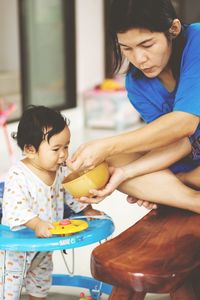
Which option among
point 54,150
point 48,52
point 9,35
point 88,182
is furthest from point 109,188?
point 48,52

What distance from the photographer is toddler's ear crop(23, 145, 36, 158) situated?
72.4 inches

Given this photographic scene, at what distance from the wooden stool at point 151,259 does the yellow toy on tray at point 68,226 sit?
0.49 ft

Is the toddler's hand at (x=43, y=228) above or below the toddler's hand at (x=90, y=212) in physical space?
above

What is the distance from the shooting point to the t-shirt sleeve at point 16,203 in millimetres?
1728

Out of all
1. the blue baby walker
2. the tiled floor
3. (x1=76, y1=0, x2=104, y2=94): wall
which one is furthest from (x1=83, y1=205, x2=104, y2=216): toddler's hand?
(x1=76, y1=0, x2=104, y2=94): wall

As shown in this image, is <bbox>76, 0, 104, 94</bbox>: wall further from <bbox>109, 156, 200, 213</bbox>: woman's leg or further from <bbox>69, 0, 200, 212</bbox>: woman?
<bbox>109, 156, 200, 213</bbox>: woman's leg

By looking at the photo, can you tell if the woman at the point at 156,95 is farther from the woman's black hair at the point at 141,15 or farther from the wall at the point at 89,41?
the wall at the point at 89,41

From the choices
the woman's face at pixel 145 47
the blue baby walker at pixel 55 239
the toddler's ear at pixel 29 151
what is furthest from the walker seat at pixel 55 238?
the woman's face at pixel 145 47

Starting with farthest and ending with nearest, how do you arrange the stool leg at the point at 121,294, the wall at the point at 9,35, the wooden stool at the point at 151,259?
the wall at the point at 9,35 < the stool leg at the point at 121,294 < the wooden stool at the point at 151,259

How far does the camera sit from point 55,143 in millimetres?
1807

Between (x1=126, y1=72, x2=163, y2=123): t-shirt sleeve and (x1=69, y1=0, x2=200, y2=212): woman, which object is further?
(x1=126, y1=72, x2=163, y2=123): t-shirt sleeve

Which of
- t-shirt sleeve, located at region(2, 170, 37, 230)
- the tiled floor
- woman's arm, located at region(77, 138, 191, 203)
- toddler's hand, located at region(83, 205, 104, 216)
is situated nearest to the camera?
t-shirt sleeve, located at region(2, 170, 37, 230)

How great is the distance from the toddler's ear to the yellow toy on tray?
0.72 ft

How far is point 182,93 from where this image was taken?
169cm
